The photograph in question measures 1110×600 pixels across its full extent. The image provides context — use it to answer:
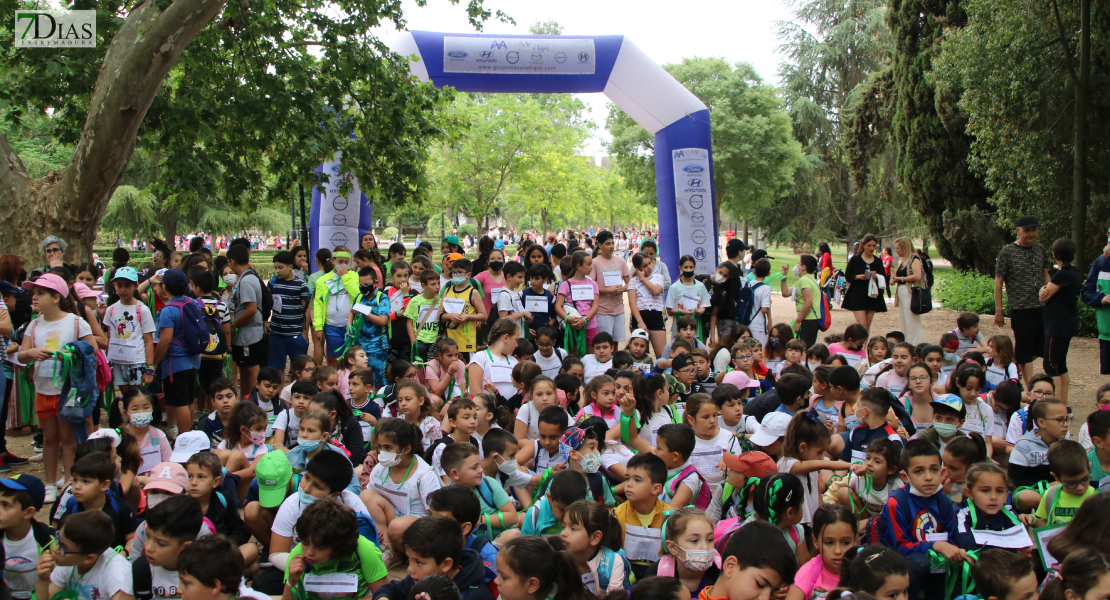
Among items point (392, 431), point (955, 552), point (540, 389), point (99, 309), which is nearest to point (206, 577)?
point (392, 431)

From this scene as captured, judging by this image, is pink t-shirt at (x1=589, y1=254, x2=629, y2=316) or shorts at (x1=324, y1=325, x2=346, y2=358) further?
pink t-shirt at (x1=589, y1=254, x2=629, y2=316)

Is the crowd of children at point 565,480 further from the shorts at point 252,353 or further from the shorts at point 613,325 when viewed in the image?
the shorts at point 613,325

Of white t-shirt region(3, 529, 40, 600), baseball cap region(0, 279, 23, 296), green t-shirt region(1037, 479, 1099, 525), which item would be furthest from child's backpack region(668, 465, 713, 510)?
baseball cap region(0, 279, 23, 296)

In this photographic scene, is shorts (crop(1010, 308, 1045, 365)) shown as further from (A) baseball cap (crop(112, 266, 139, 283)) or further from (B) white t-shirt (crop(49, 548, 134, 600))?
(A) baseball cap (crop(112, 266, 139, 283))

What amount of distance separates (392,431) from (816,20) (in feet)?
113

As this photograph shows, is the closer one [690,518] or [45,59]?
[690,518]

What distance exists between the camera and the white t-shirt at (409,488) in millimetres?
4156

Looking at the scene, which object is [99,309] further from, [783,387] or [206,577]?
[783,387]

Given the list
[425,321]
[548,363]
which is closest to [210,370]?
[425,321]

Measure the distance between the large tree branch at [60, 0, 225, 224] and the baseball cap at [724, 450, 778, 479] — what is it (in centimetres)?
674

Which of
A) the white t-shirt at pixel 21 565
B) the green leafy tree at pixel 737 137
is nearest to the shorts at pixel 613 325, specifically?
the white t-shirt at pixel 21 565

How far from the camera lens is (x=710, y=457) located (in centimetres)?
443

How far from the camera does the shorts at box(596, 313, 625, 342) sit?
27.7 feet

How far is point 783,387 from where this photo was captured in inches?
201
